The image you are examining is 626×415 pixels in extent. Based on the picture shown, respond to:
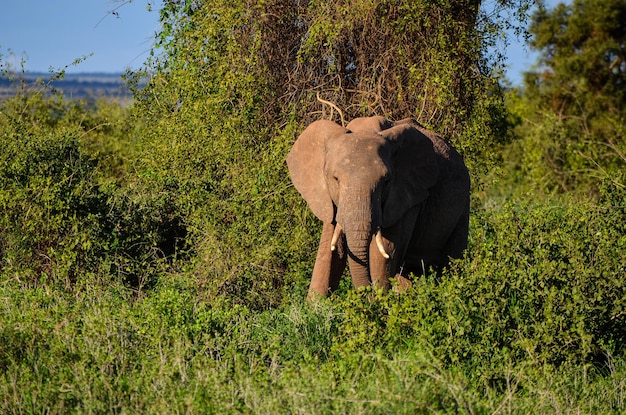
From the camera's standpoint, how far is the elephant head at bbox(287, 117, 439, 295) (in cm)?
800

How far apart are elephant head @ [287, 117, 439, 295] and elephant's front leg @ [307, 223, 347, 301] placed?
0.02 metres

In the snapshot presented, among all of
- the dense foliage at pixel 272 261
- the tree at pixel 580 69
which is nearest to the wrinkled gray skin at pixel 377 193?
the dense foliage at pixel 272 261

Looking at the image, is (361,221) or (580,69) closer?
(361,221)

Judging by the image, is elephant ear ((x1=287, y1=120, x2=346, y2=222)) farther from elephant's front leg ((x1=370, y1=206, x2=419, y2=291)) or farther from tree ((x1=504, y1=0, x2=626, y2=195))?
tree ((x1=504, y1=0, x2=626, y2=195))

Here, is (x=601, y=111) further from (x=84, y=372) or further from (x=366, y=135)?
(x=84, y=372)

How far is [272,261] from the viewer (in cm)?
1027

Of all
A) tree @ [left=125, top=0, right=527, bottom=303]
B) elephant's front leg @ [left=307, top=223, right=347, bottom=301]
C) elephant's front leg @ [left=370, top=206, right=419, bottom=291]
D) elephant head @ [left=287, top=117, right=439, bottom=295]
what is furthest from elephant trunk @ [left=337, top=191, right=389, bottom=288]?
tree @ [left=125, top=0, right=527, bottom=303]

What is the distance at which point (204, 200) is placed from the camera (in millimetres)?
10773

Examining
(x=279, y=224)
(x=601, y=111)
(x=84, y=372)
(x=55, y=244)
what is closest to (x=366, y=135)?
(x=279, y=224)

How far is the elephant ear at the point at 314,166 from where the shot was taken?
852cm

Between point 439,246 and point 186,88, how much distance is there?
122 inches

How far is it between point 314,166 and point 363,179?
86cm

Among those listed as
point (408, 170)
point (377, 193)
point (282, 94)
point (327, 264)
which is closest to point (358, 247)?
point (377, 193)

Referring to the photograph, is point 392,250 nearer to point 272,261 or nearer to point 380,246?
point 380,246
